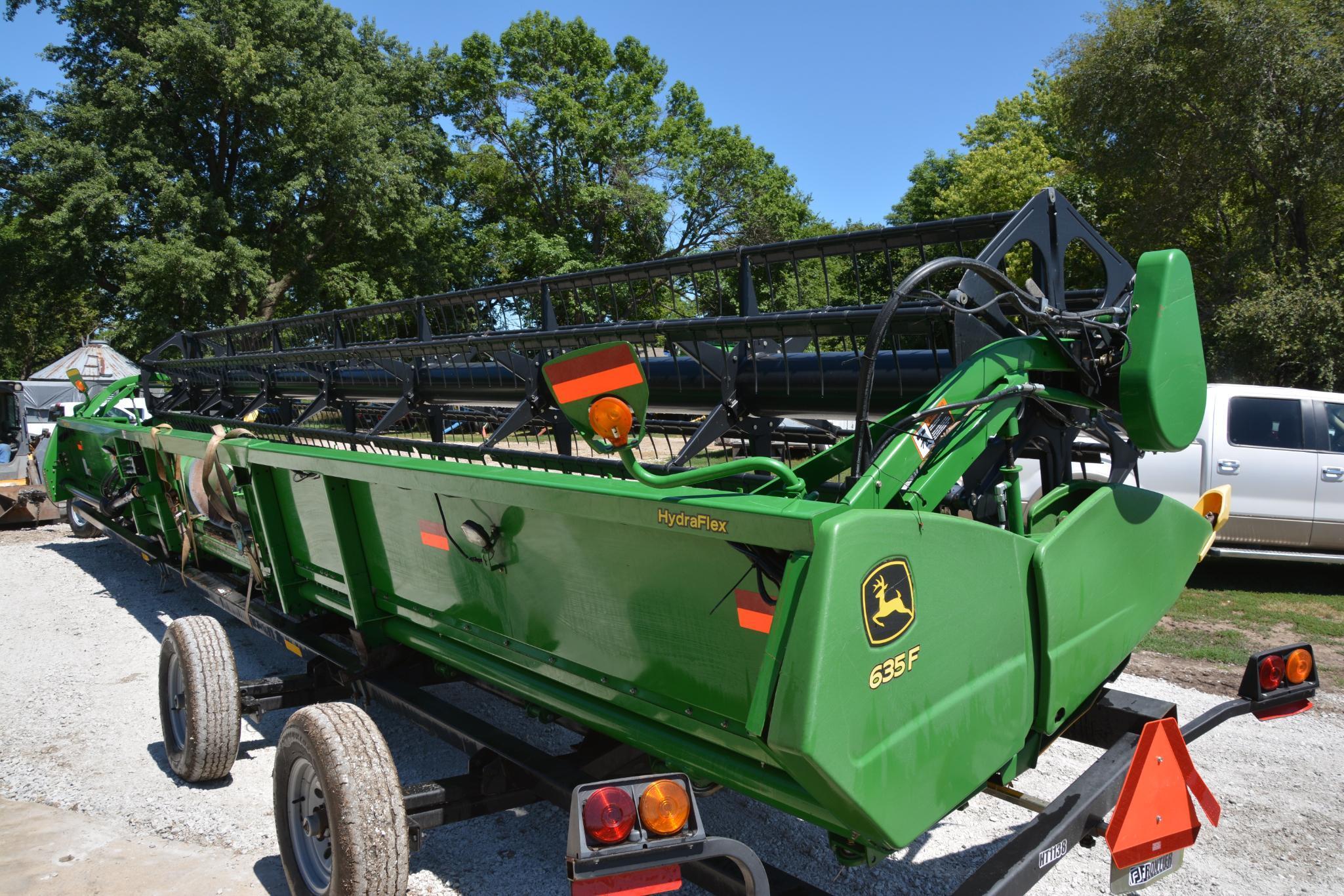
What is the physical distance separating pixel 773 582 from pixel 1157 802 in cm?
140

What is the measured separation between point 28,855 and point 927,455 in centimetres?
402

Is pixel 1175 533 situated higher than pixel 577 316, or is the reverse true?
pixel 577 316

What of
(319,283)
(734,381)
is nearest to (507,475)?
(734,381)

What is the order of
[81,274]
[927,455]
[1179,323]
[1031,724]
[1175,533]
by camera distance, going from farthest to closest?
[81,274] < [1175,533] < [1179,323] < [1031,724] < [927,455]

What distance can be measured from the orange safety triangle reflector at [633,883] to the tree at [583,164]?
2517 centimetres

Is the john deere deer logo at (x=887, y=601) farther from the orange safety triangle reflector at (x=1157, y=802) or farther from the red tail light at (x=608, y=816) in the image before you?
the orange safety triangle reflector at (x=1157, y=802)

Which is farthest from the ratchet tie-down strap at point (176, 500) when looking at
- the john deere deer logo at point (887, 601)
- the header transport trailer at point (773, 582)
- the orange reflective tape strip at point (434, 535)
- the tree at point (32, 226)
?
the tree at point (32, 226)

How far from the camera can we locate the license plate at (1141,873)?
2404 mm

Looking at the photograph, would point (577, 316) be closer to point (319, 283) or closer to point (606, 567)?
point (606, 567)

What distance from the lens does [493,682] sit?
3.31 m

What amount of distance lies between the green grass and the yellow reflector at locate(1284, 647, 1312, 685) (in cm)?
296

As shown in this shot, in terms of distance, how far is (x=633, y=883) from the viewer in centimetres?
186

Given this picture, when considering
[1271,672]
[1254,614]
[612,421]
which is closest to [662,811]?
[612,421]

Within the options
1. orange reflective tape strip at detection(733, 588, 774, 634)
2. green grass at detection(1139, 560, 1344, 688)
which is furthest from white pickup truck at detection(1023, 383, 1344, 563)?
orange reflective tape strip at detection(733, 588, 774, 634)
